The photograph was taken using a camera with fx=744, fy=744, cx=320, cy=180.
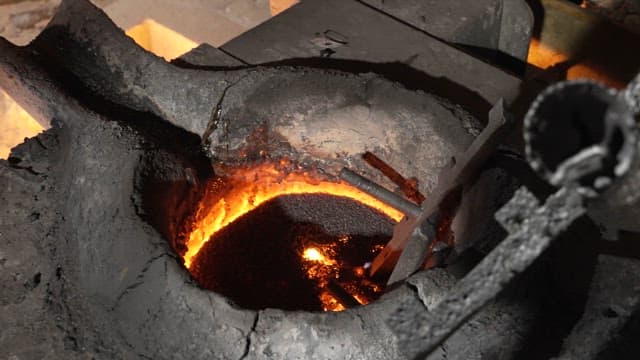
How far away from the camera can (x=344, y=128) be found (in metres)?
3.66

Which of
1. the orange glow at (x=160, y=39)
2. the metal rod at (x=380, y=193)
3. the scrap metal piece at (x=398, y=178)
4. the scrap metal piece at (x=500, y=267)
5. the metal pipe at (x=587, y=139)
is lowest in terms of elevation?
the orange glow at (x=160, y=39)

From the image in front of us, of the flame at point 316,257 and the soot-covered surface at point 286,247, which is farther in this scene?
the flame at point 316,257

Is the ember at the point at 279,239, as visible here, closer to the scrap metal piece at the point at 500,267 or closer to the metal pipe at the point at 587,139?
the scrap metal piece at the point at 500,267

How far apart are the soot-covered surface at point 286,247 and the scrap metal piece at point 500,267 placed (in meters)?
1.55

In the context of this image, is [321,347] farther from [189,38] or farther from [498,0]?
[189,38]

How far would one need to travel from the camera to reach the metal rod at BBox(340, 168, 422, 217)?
3.32m

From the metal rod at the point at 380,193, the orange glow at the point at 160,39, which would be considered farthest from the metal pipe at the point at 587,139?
the orange glow at the point at 160,39

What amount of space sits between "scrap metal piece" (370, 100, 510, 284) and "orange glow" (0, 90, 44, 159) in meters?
3.35

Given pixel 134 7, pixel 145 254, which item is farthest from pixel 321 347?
pixel 134 7

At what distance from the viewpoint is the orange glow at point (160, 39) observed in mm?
5793

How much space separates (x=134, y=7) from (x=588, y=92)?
193 inches

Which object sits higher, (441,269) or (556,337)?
(441,269)

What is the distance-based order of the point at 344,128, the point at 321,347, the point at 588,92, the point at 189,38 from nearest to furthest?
the point at 588,92 < the point at 321,347 < the point at 344,128 < the point at 189,38

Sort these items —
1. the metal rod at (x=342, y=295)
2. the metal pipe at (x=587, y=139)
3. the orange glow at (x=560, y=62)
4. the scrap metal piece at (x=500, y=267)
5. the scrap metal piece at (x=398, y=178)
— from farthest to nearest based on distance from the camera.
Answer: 1. the orange glow at (x=560, y=62)
2. the scrap metal piece at (x=398, y=178)
3. the metal rod at (x=342, y=295)
4. the scrap metal piece at (x=500, y=267)
5. the metal pipe at (x=587, y=139)
